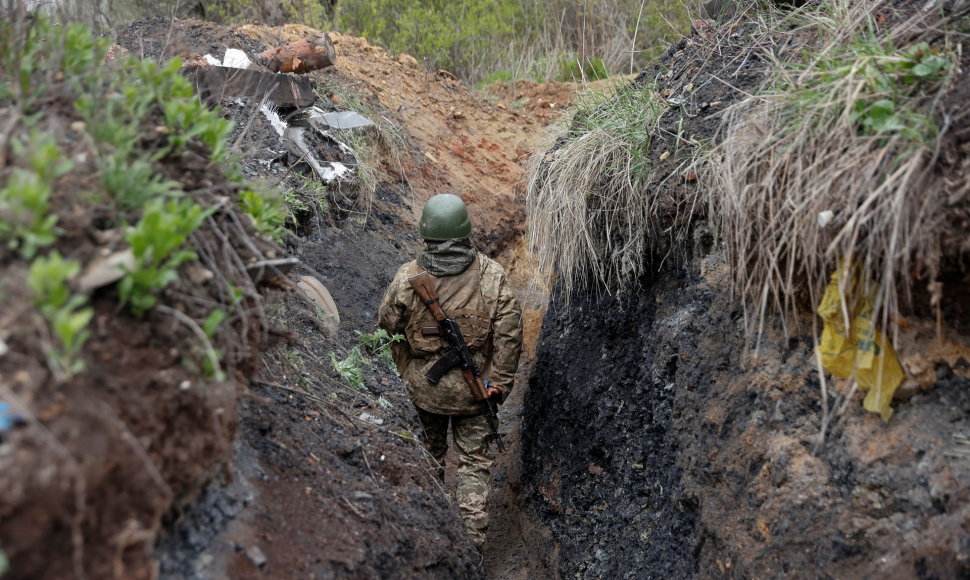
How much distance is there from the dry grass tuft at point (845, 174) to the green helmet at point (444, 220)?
2.03 metres

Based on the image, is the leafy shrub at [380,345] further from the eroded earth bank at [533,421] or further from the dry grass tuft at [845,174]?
the dry grass tuft at [845,174]

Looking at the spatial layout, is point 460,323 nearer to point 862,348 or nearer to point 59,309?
point 862,348

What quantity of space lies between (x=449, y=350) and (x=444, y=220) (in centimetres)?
86

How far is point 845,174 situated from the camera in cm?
271

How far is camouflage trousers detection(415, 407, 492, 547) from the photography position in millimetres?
5086

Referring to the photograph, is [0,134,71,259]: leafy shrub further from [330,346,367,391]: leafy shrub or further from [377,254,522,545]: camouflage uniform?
[377,254,522,545]: camouflage uniform

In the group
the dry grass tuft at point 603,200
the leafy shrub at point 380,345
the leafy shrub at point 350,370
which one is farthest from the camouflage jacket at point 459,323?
the leafy shrub at point 350,370

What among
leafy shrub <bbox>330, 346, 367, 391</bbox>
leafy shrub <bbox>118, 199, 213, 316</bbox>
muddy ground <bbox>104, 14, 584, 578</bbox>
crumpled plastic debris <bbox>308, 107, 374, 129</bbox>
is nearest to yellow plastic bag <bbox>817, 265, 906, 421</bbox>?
muddy ground <bbox>104, 14, 584, 578</bbox>

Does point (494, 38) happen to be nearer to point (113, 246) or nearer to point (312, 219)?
point (312, 219)

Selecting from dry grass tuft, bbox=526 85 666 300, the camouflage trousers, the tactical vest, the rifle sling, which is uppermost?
dry grass tuft, bbox=526 85 666 300

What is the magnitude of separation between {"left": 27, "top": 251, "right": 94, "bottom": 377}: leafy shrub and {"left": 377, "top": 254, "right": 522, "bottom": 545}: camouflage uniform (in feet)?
11.3

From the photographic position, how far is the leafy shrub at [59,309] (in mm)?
1597

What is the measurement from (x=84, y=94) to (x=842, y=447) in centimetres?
280

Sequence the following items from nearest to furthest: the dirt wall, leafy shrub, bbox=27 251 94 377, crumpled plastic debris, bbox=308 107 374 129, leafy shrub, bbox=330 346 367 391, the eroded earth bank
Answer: leafy shrub, bbox=27 251 94 377, the eroded earth bank, the dirt wall, leafy shrub, bbox=330 346 367 391, crumpled plastic debris, bbox=308 107 374 129
